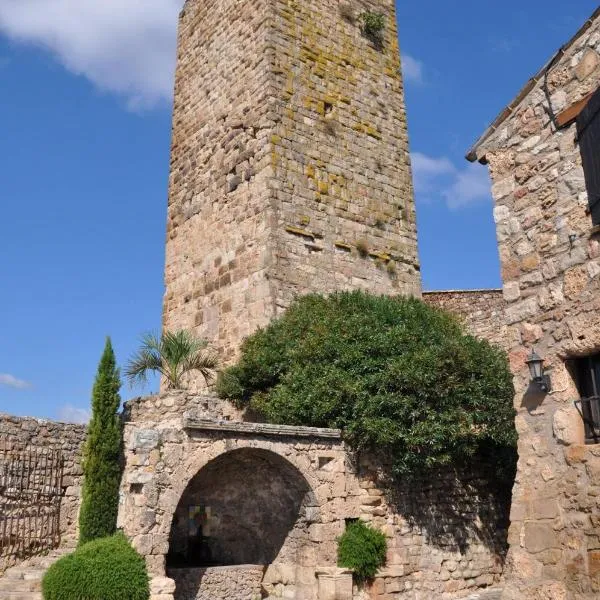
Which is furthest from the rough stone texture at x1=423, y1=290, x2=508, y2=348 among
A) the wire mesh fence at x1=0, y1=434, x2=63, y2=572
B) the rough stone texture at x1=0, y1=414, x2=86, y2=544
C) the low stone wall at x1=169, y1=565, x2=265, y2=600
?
the wire mesh fence at x1=0, y1=434, x2=63, y2=572

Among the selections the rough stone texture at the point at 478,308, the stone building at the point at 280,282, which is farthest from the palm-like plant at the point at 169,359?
the rough stone texture at the point at 478,308

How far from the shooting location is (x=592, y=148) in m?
6.40

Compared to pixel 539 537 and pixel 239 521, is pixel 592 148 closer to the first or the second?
pixel 539 537

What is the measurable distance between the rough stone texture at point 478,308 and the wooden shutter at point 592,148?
11103 mm

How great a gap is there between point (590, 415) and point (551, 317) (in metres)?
0.97

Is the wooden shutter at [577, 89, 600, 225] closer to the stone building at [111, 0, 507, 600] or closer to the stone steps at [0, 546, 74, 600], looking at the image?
the stone building at [111, 0, 507, 600]

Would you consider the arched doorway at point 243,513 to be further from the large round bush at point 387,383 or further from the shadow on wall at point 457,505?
the shadow on wall at point 457,505

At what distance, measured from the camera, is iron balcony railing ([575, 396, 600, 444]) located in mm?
6102

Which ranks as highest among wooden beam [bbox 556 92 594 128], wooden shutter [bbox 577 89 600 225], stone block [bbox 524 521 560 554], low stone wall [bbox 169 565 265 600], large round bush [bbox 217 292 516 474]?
wooden beam [bbox 556 92 594 128]

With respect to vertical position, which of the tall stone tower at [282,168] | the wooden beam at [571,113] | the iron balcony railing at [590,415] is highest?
the tall stone tower at [282,168]

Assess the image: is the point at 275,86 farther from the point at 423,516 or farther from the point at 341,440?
the point at 423,516

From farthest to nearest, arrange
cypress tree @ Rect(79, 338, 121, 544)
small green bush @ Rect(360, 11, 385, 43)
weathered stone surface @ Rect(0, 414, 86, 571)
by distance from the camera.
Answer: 1. small green bush @ Rect(360, 11, 385, 43)
2. weathered stone surface @ Rect(0, 414, 86, 571)
3. cypress tree @ Rect(79, 338, 121, 544)

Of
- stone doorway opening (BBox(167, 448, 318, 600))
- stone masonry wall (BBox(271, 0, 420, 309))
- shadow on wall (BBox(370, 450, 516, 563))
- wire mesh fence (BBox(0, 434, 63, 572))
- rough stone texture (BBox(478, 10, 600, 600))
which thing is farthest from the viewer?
stone masonry wall (BBox(271, 0, 420, 309))

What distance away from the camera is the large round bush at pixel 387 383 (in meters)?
10.8
